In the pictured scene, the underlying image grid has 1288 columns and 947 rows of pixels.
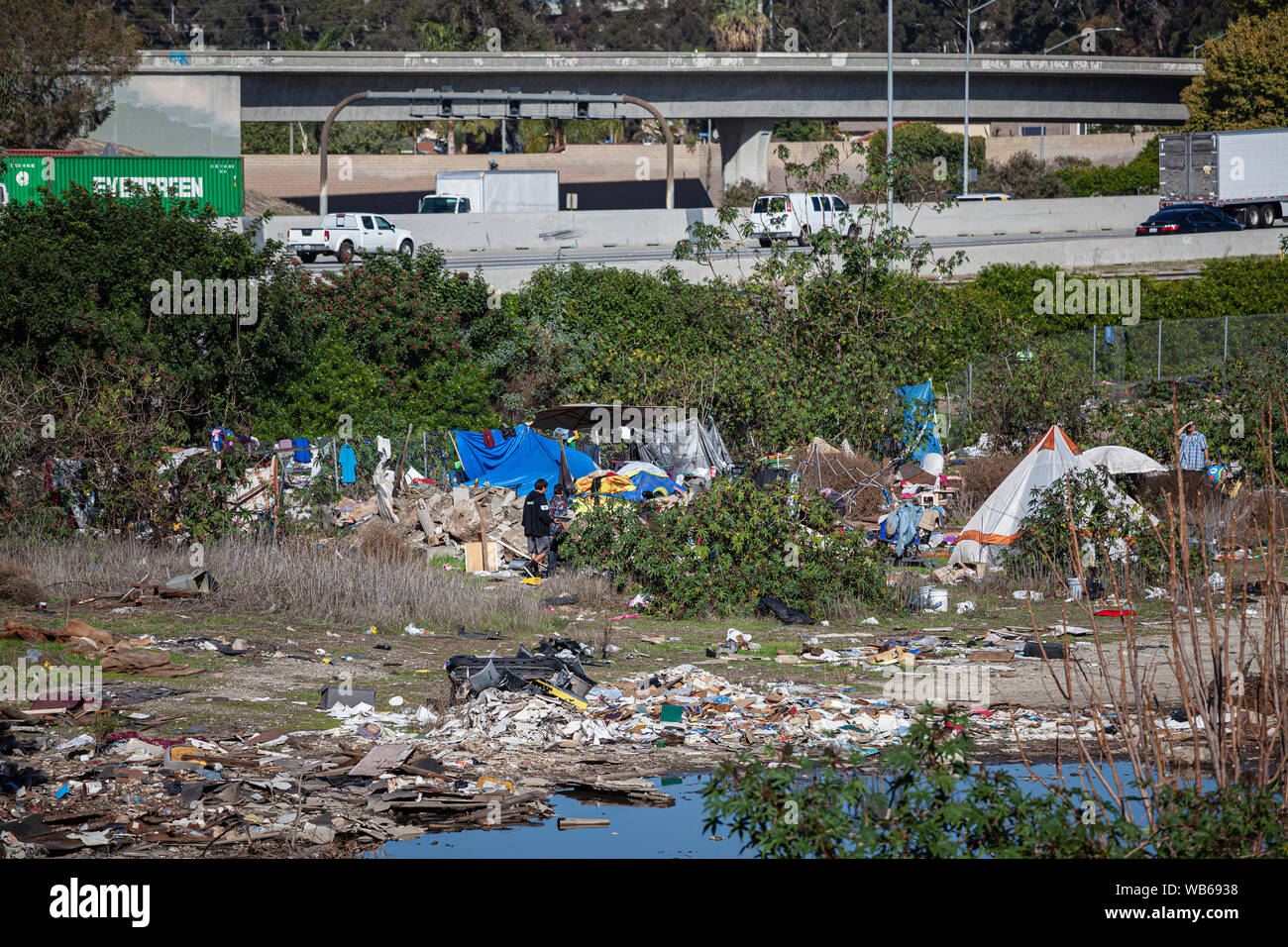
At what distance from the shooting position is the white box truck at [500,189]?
170ft

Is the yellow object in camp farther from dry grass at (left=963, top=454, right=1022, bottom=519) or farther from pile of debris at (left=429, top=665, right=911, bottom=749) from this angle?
pile of debris at (left=429, top=665, right=911, bottom=749)

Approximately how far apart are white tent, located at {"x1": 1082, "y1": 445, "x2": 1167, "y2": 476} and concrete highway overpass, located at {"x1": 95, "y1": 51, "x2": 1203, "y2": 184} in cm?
3424

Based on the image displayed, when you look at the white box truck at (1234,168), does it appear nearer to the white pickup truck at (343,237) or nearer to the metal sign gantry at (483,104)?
the metal sign gantry at (483,104)

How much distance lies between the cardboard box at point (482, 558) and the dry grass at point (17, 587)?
5.93 metres

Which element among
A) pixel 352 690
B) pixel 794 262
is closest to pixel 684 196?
pixel 794 262

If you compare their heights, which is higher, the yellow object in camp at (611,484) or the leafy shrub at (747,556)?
the yellow object in camp at (611,484)

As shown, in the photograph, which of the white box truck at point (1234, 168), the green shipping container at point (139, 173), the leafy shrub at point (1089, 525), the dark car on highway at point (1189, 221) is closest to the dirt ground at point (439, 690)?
the leafy shrub at point (1089, 525)

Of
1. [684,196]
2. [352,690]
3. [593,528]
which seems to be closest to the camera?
[352,690]

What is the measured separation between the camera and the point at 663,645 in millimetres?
14500

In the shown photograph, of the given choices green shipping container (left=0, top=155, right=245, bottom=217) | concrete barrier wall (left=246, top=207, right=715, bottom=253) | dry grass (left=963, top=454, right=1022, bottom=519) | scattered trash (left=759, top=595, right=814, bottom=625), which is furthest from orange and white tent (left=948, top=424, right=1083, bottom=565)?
green shipping container (left=0, top=155, right=245, bottom=217)

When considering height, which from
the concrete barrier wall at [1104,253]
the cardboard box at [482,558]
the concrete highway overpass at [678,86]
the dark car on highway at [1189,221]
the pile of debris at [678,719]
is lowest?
the pile of debris at [678,719]

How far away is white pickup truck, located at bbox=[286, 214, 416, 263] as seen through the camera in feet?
130

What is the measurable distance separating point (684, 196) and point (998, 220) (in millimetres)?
27612
